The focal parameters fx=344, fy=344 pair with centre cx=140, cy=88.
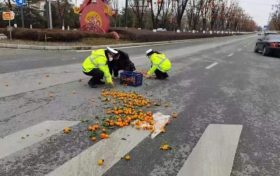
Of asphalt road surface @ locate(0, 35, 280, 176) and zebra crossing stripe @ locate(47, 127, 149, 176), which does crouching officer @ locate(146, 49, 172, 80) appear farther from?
zebra crossing stripe @ locate(47, 127, 149, 176)

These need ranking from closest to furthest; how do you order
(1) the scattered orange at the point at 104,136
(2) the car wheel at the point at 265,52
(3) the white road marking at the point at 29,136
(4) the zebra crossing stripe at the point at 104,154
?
(4) the zebra crossing stripe at the point at 104,154 < (3) the white road marking at the point at 29,136 < (1) the scattered orange at the point at 104,136 < (2) the car wheel at the point at 265,52

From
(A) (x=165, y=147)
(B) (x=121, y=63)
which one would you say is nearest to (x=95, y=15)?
(B) (x=121, y=63)

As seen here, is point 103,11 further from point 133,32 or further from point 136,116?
point 136,116

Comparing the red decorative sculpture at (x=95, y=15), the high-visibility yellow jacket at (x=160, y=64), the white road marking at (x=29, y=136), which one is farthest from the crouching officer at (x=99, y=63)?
the red decorative sculpture at (x=95, y=15)

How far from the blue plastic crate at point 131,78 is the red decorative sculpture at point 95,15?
2048cm

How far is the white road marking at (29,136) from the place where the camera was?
4289 mm

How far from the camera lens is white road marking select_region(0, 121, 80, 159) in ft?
14.1

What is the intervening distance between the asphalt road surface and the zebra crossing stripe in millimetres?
10

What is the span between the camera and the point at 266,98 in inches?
307

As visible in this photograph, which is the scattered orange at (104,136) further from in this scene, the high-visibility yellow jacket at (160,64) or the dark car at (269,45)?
the dark car at (269,45)

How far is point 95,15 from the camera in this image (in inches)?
1131

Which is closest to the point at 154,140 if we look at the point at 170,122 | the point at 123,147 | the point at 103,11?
the point at 123,147

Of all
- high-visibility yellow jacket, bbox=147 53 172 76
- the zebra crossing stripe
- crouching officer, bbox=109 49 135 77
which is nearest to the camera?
the zebra crossing stripe

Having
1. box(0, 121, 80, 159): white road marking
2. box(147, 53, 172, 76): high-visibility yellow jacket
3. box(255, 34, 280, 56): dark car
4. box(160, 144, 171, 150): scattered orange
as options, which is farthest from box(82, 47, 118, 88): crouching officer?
box(255, 34, 280, 56): dark car
